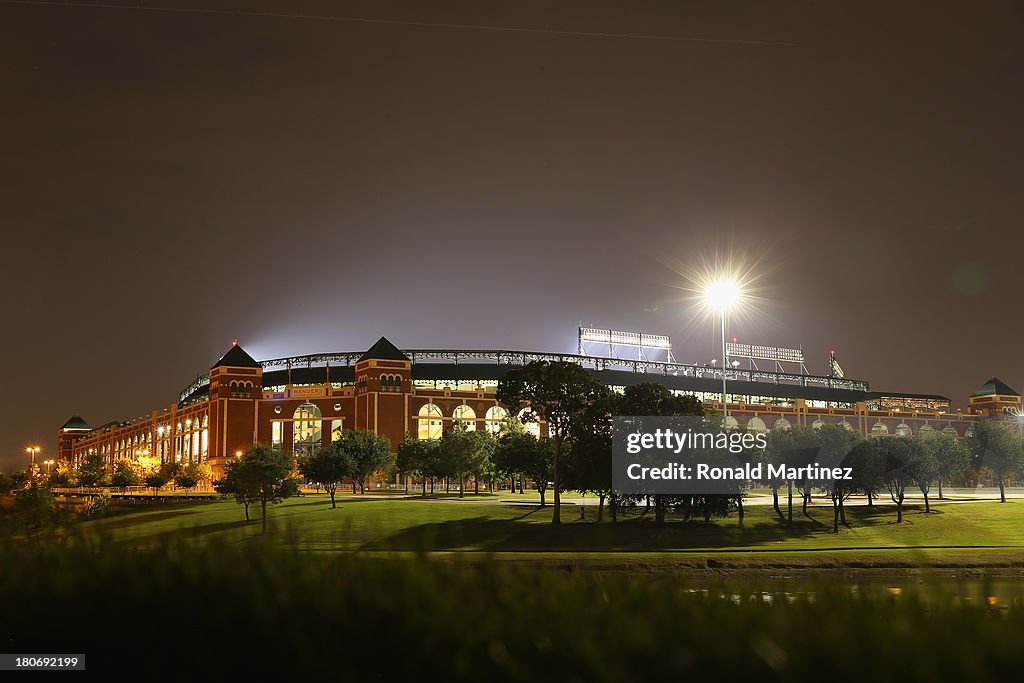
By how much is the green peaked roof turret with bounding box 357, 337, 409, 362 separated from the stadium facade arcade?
20 cm

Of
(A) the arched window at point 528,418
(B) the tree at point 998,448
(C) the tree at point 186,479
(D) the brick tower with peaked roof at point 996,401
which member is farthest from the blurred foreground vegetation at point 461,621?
(D) the brick tower with peaked roof at point 996,401

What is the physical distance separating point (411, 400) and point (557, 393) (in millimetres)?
61150

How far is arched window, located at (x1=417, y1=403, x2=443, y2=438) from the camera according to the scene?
12456 cm

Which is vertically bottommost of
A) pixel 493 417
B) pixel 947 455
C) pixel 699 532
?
pixel 699 532

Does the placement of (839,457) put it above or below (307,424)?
below

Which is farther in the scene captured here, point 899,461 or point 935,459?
point 935,459

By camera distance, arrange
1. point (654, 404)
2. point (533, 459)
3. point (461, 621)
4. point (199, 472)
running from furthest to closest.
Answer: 1. point (199, 472)
2. point (533, 459)
3. point (654, 404)
4. point (461, 621)

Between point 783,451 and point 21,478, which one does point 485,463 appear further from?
point 21,478

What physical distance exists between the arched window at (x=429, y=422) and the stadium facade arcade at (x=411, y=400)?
14cm

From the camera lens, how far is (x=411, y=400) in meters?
124

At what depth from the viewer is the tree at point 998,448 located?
283ft

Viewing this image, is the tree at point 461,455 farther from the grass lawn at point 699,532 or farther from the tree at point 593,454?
the tree at point 593,454

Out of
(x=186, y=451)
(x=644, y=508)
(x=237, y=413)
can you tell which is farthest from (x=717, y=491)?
(x=186, y=451)

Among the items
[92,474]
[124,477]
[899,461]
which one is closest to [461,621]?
[899,461]
